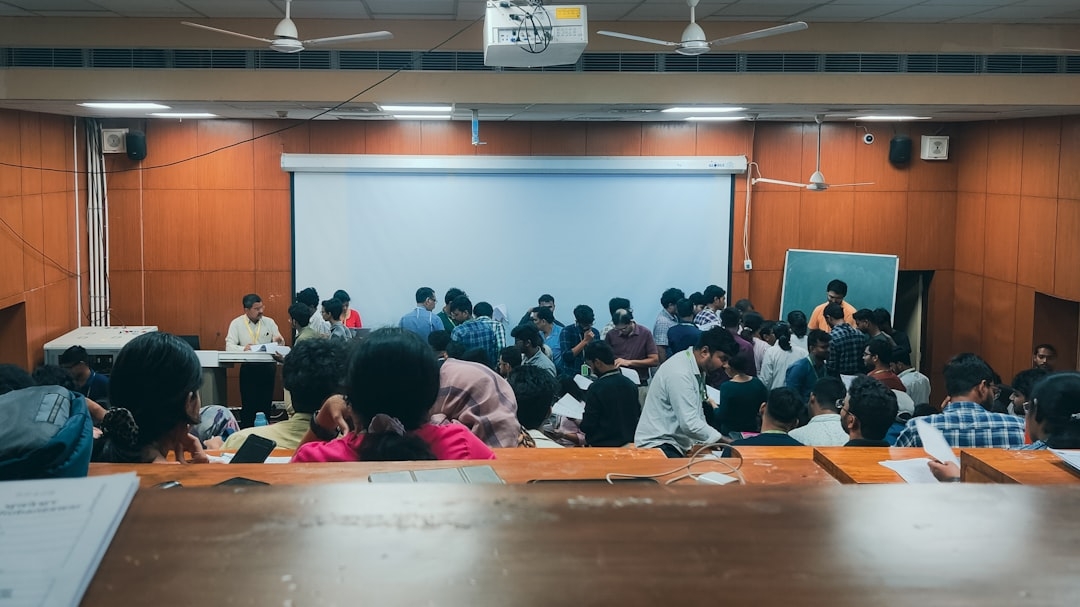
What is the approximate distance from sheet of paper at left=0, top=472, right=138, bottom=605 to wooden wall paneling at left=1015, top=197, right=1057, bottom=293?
8374 millimetres

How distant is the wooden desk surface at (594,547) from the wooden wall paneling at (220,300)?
888 centimetres

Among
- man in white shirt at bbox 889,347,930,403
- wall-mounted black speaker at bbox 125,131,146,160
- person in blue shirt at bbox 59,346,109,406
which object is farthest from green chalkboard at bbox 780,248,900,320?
wall-mounted black speaker at bbox 125,131,146,160

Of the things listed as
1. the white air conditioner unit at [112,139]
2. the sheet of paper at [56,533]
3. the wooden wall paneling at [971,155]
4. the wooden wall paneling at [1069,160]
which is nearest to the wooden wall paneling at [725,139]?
the wooden wall paneling at [971,155]

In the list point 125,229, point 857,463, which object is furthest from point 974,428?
point 125,229

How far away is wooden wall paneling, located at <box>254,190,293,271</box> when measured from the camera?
912 centimetres

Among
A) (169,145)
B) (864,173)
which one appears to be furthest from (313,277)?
(864,173)

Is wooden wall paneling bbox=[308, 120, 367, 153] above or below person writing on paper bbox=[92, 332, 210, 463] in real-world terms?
above

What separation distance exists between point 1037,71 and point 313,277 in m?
6.50

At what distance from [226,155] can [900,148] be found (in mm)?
6686

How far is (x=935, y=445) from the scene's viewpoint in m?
1.59

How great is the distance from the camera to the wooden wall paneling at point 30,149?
7602 mm

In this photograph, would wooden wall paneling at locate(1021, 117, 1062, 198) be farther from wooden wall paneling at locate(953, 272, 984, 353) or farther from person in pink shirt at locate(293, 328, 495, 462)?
person in pink shirt at locate(293, 328, 495, 462)

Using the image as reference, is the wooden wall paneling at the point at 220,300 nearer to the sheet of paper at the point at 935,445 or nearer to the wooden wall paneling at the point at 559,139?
the wooden wall paneling at the point at 559,139

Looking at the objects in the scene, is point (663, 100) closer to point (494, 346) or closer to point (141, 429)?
point (494, 346)
